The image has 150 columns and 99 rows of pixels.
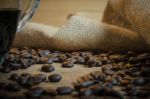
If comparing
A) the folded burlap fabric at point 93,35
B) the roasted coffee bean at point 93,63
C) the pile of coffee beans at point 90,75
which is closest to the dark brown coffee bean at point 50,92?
the pile of coffee beans at point 90,75

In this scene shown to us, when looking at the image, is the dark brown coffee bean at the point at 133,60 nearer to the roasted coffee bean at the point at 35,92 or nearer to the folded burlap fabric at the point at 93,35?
the folded burlap fabric at the point at 93,35

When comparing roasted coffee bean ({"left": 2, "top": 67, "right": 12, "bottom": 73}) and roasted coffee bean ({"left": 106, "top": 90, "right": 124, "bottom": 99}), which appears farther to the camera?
roasted coffee bean ({"left": 2, "top": 67, "right": 12, "bottom": 73})

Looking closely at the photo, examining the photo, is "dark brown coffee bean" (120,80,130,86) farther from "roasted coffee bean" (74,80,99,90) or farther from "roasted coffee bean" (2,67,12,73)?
"roasted coffee bean" (2,67,12,73)

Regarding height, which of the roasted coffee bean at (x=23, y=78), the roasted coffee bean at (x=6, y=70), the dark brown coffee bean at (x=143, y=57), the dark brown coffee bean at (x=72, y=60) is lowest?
the roasted coffee bean at (x=6, y=70)

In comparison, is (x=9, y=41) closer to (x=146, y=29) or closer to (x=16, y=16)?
(x=16, y=16)

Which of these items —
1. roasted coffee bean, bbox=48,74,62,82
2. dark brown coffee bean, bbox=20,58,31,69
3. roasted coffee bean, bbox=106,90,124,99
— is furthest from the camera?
dark brown coffee bean, bbox=20,58,31,69

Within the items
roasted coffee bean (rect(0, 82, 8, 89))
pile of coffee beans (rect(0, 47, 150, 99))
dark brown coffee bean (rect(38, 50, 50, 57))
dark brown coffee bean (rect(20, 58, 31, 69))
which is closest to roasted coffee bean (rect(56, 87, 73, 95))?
pile of coffee beans (rect(0, 47, 150, 99))

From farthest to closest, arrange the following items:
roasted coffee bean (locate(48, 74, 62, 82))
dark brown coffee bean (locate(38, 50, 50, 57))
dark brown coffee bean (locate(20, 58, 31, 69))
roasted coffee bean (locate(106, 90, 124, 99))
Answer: dark brown coffee bean (locate(38, 50, 50, 57))
dark brown coffee bean (locate(20, 58, 31, 69))
roasted coffee bean (locate(48, 74, 62, 82))
roasted coffee bean (locate(106, 90, 124, 99))

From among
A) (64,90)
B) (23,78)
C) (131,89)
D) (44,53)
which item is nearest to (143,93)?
(131,89)
